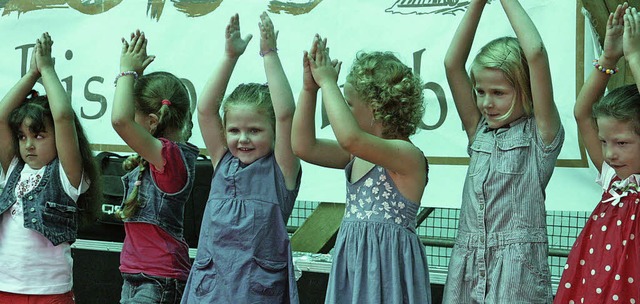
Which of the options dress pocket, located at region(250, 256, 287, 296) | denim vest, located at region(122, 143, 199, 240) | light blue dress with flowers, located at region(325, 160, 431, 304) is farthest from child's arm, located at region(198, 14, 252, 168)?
light blue dress with flowers, located at region(325, 160, 431, 304)

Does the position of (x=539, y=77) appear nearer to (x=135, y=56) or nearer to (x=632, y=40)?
(x=632, y=40)

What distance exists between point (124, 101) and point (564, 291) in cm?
169

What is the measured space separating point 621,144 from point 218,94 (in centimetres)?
138

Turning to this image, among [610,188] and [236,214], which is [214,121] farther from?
[610,188]

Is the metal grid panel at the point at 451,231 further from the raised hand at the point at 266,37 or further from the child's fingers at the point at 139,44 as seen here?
the raised hand at the point at 266,37

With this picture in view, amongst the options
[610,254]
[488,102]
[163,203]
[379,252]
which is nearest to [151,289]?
[163,203]

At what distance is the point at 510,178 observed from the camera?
290 cm

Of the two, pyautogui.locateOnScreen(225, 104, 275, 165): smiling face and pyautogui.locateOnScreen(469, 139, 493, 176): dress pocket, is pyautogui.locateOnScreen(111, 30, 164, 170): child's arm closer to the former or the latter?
pyautogui.locateOnScreen(225, 104, 275, 165): smiling face

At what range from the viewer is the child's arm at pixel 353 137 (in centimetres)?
281

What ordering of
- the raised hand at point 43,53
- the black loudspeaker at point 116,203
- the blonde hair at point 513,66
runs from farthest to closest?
the black loudspeaker at point 116,203 < the raised hand at point 43,53 < the blonde hair at point 513,66

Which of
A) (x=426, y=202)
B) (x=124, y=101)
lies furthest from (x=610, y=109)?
(x=124, y=101)

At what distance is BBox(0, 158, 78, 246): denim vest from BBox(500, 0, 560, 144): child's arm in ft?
6.32

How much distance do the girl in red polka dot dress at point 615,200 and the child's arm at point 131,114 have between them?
60.3 inches

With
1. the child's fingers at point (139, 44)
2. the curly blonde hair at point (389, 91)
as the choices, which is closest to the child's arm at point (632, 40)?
the curly blonde hair at point (389, 91)
